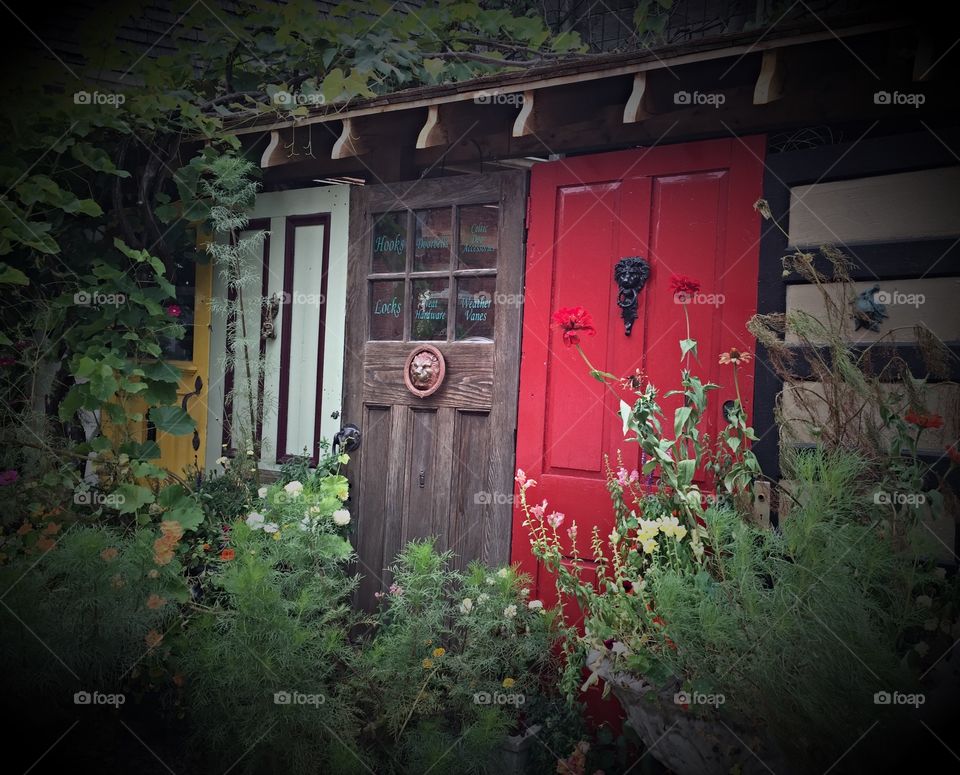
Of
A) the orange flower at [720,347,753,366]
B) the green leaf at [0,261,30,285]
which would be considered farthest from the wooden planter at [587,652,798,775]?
the green leaf at [0,261,30,285]

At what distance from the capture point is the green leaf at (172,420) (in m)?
5.54

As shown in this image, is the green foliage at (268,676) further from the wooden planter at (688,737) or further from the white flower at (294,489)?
the wooden planter at (688,737)

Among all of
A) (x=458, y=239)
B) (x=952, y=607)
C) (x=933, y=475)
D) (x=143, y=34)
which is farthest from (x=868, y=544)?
(x=143, y=34)

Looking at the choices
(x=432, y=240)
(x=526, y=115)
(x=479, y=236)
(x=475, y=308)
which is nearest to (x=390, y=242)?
(x=432, y=240)

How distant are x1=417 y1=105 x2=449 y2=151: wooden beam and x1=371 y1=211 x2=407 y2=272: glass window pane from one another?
689 millimetres

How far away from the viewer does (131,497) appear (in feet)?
16.6

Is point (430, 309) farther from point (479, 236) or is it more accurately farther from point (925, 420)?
point (925, 420)

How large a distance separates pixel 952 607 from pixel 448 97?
3320 mm

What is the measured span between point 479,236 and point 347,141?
95cm

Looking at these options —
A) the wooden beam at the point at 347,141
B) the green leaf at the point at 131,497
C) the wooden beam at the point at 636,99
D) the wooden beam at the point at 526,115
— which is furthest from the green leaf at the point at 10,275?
the wooden beam at the point at 636,99

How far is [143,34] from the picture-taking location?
7.64 metres

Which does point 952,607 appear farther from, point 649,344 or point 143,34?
point 143,34

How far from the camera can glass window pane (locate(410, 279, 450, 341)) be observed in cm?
498

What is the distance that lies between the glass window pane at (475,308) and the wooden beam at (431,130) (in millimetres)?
805
